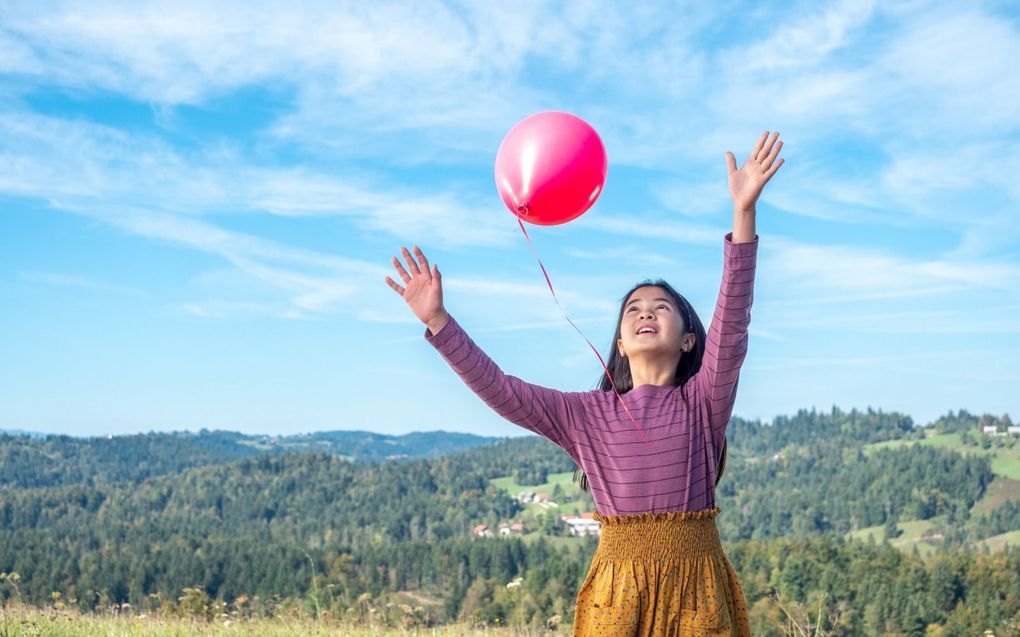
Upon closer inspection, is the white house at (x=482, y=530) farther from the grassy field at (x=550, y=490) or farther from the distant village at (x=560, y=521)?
the grassy field at (x=550, y=490)

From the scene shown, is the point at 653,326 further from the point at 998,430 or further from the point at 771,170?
the point at 998,430

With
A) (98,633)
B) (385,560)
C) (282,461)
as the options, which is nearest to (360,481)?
(282,461)

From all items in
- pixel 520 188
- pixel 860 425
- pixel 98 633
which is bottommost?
pixel 98 633

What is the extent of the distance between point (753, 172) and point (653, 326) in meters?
0.55

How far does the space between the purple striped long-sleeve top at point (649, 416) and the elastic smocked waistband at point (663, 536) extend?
4 cm

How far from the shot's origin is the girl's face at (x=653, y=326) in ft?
9.48

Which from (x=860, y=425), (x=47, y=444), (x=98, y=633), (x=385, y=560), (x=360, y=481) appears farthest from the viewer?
(x=860, y=425)

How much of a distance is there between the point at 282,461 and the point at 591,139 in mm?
113985

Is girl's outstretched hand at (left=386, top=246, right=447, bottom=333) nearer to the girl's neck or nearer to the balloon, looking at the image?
the balloon

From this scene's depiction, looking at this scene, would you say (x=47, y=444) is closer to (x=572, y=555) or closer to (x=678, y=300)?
(x=572, y=555)

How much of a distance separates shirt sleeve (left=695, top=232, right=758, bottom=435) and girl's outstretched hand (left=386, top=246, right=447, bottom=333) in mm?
760

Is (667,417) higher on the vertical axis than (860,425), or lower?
lower

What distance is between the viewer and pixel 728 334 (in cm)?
270

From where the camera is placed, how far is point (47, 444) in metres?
128
